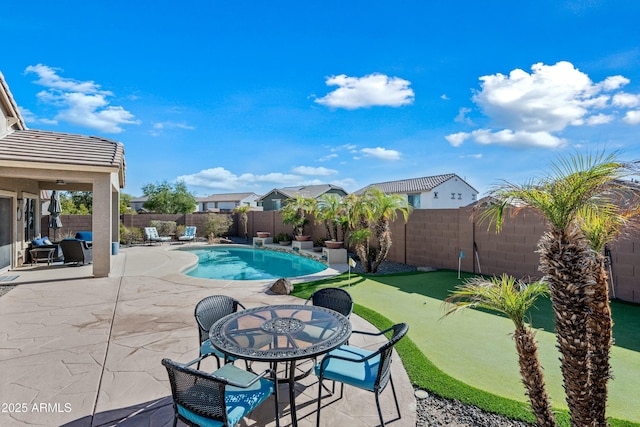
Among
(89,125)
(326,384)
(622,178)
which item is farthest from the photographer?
(89,125)

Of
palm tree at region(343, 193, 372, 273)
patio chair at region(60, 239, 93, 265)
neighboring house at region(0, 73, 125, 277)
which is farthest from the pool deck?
palm tree at region(343, 193, 372, 273)

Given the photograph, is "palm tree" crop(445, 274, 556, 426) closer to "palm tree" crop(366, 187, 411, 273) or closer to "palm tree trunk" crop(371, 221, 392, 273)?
"palm tree" crop(366, 187, 411, 273)

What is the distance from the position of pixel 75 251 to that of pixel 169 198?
78.0ft

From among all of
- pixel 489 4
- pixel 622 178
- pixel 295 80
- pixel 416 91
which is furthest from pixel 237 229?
pixel 622 178

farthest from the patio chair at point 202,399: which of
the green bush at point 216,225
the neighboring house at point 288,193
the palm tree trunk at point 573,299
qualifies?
the neighboring house at point 288,193

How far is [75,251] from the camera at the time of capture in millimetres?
11922

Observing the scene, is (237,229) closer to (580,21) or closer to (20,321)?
(20,321)

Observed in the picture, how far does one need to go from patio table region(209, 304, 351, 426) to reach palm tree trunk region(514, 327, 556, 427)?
5.03ft

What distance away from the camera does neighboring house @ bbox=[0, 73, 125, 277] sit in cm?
926

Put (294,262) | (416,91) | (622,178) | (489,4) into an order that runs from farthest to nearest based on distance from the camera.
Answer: (294,262)
(416,91)
(489,4)
(622,178)

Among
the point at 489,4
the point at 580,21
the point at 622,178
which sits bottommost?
the point at 622,178

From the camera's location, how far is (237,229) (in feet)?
→ 85.8

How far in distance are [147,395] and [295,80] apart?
12400 mm

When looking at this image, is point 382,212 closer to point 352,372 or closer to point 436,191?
point 352,372
